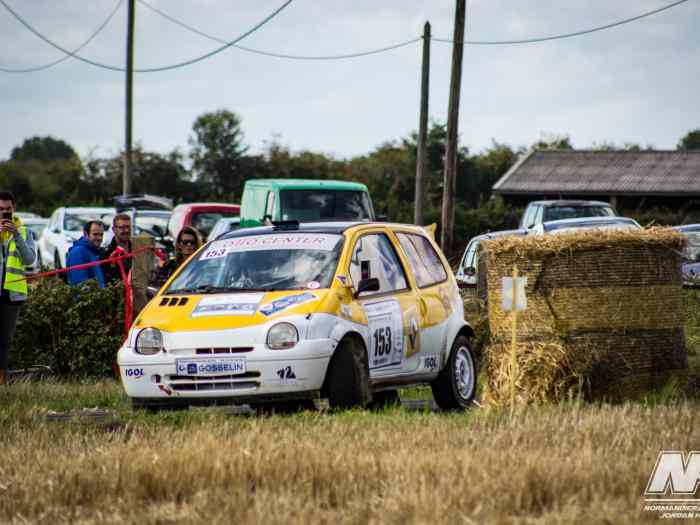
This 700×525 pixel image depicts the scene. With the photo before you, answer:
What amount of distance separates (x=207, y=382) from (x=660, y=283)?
400cm

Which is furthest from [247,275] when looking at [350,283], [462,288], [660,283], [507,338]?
[462,288]

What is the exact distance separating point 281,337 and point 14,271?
506 cm

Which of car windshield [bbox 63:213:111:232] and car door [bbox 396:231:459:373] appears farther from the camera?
car windshield [bbox 63:213:111:232]

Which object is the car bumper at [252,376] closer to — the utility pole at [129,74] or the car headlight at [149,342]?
the car headlight at [149,342]

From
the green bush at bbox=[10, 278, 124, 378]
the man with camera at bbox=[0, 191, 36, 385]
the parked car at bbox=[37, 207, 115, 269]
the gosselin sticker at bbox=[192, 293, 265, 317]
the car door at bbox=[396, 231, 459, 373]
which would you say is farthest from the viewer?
the parked car at bbox=[37, 207, 115, 269]

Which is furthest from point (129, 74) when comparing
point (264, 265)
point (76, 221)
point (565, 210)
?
point (264, 265)

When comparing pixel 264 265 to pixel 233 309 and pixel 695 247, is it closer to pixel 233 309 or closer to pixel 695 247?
pixel 233 309

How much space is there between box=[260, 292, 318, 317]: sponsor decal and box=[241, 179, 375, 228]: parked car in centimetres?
1385

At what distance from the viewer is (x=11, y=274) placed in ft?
48.8

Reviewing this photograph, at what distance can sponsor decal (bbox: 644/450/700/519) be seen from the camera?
6.62 m

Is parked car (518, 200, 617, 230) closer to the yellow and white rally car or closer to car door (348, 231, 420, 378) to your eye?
the yellow and white rally car

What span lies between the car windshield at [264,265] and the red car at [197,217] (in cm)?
1791

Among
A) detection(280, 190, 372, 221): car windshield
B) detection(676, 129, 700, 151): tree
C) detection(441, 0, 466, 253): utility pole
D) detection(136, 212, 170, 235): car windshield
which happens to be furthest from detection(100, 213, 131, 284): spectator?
detection(676, 129, 700, 151): tree

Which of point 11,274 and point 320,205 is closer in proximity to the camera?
point 11,274
